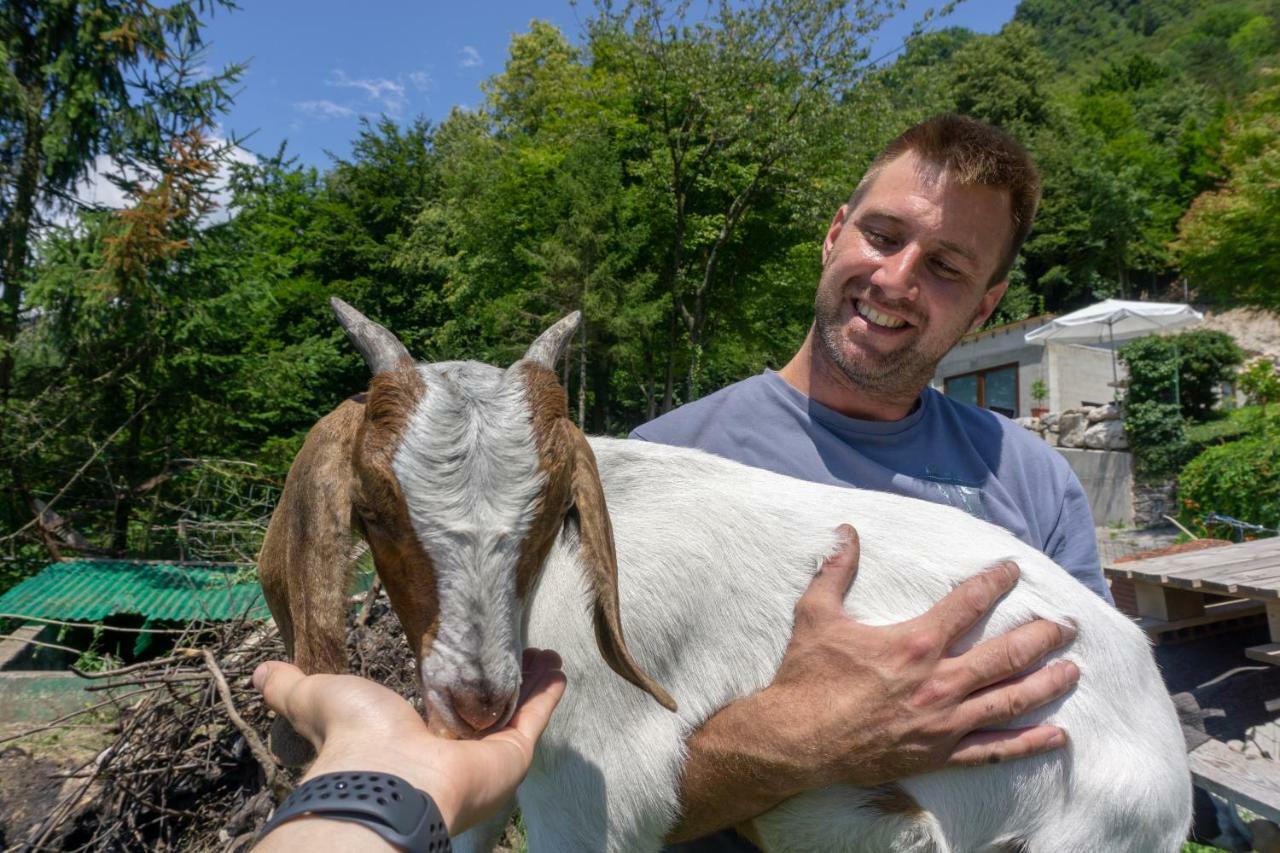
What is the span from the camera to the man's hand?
1.26 m

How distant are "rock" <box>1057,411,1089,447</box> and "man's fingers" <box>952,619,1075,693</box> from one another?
2054 cm

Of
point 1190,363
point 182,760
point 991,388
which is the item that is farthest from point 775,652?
point 991,388

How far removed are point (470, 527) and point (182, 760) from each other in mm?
4446

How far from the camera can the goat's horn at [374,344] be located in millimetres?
1643

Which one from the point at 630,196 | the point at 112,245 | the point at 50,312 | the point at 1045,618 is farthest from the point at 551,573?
the point at 630,196

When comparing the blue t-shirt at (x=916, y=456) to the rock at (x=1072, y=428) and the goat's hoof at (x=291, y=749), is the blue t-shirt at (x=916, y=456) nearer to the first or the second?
the goat's hoof at (x=291, y=749)

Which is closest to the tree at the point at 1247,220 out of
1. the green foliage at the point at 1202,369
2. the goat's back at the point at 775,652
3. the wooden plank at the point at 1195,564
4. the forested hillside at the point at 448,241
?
the forested hillside at the point at 448,241

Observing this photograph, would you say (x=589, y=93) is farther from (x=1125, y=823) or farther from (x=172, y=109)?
(x=1125, y=823)

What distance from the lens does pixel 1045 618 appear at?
1924mm

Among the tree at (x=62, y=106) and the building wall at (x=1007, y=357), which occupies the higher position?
the tree at (x=62, y=106)

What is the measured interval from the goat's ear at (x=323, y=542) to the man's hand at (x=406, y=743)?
3.1 inches

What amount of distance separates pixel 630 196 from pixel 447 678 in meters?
21.3

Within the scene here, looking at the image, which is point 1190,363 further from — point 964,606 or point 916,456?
point 964,606

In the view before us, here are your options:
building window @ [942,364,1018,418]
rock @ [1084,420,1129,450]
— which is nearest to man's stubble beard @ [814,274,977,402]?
rock @ [1084,420,1129,450]
